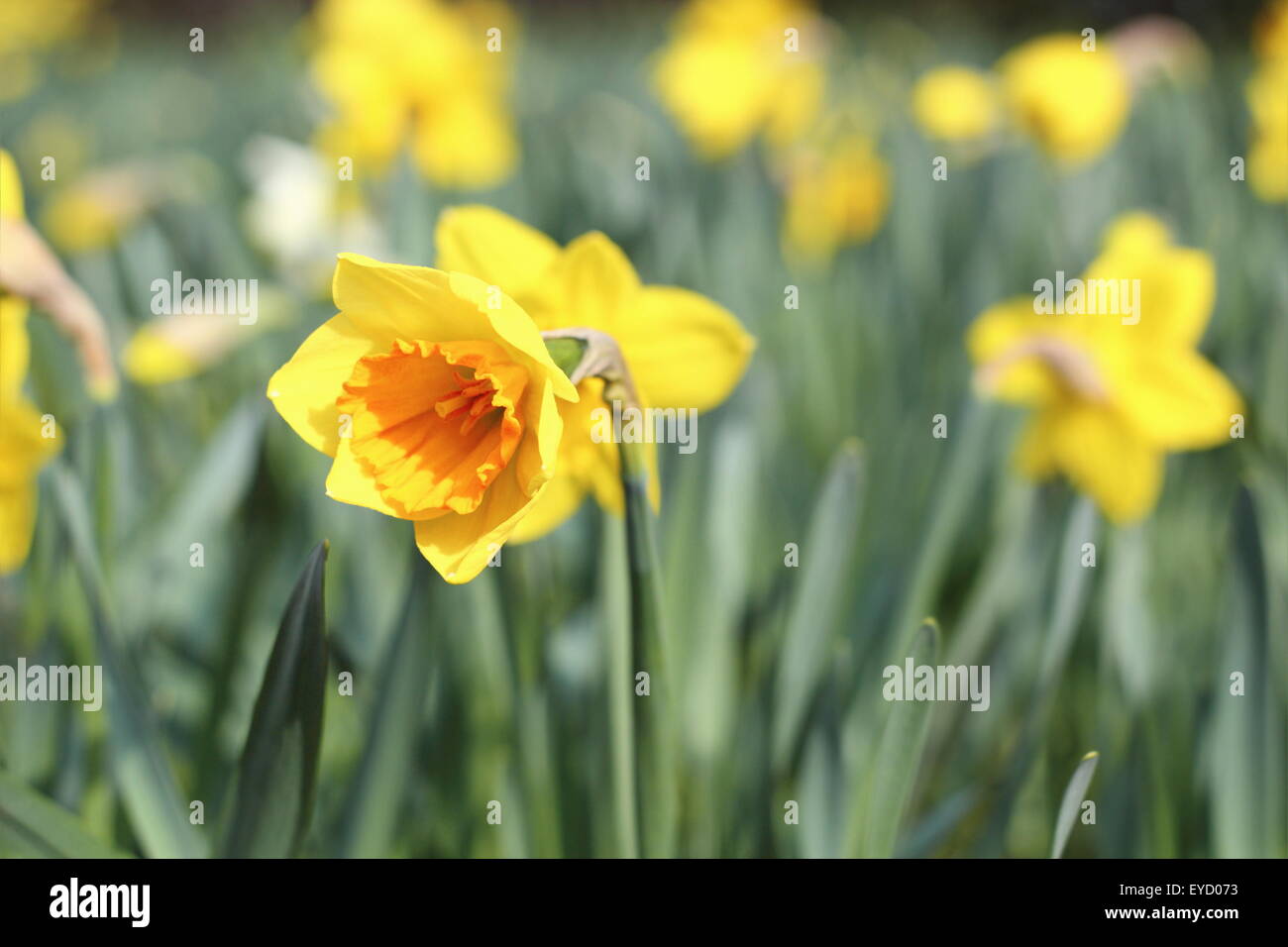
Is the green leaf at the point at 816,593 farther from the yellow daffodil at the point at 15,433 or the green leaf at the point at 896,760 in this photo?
the yellow daffodil at the point at 15,433

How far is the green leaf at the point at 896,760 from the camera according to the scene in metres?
0.59

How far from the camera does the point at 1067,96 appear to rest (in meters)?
1.54

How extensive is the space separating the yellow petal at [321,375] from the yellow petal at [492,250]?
0.12m

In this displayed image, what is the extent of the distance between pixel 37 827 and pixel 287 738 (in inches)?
5.8

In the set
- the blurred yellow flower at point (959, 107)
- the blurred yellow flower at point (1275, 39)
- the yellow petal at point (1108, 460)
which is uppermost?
the blurred yellow flower at point (1275, 39)

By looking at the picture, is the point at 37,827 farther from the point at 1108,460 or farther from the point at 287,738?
the point at 1108,460

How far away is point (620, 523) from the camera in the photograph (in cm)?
61

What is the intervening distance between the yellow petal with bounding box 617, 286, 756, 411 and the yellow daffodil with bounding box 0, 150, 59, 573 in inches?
14.5

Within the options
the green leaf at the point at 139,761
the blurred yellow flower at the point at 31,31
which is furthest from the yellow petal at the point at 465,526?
the blurred yellow flower at the point at 31,31

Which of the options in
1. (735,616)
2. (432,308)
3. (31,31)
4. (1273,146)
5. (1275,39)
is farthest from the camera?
(31,31)

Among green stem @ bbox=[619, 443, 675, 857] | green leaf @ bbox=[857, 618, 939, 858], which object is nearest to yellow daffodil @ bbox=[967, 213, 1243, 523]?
green leaf @ bbox=[857, 618, 939, 858]

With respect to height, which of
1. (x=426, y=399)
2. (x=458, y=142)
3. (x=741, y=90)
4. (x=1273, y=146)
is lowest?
(x=426, y=399)

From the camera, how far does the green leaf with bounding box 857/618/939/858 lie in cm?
59

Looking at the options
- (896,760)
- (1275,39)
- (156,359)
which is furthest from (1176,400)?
(1275,39)
